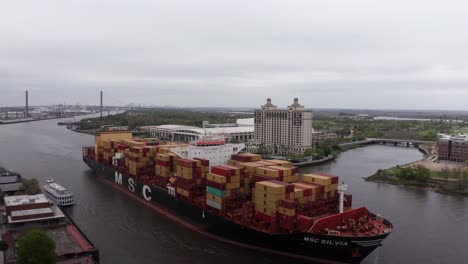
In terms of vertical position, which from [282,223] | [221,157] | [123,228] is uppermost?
[221,157]

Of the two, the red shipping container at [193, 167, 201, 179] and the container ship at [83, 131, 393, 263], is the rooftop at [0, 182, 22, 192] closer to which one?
the container ship at [83, 131, 393, 263]

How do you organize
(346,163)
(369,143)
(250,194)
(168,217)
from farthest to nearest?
(369,143)
(346,163)
(168,217)
(250,194)

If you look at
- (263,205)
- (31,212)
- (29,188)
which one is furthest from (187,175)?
(29,188)

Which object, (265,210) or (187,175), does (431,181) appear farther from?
(187,175)

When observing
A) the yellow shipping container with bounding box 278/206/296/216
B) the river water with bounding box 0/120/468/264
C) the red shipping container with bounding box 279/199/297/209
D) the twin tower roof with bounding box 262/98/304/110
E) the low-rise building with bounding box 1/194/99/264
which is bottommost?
the river water with bounding box 0/120/468/264

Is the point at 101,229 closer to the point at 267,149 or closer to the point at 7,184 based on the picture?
the point at 7,184

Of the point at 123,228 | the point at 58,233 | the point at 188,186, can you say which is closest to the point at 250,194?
A: the point at 188,186

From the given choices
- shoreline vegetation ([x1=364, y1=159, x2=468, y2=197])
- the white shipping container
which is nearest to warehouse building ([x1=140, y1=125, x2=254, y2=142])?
shoreline vegetation ([x1=364, y1=159, x2=468, y2=197])

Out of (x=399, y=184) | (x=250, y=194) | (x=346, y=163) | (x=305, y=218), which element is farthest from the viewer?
(x=346, y=163)
